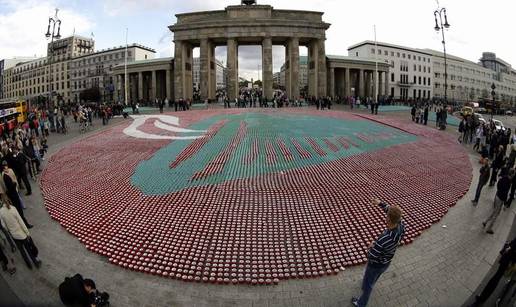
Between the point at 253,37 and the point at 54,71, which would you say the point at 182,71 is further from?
the point at 54,71

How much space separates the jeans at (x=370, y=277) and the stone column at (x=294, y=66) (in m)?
52.6

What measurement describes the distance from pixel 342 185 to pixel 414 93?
117 metres

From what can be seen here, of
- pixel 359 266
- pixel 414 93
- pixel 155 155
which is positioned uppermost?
pixel 414 93

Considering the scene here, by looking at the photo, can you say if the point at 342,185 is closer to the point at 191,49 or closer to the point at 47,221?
the point at 47,221

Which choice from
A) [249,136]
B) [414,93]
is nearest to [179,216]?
[249,136]

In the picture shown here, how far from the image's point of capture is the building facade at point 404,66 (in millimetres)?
103625

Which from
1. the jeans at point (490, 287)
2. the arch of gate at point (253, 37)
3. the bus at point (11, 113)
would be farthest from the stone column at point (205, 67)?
the jeans at point (490, 287)

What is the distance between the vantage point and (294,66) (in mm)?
56625

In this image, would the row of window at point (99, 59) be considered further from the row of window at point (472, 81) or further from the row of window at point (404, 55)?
the row of window at point (472, 81)

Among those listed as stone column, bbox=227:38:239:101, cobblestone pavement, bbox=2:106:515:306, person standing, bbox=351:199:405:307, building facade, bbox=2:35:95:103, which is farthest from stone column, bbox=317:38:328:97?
building facade, bbox=2:35:95:103

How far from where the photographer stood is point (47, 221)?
9.72 meters

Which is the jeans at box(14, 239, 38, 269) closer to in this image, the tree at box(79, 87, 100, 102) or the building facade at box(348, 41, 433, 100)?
the building facade at box(348, 41, 433, 100)

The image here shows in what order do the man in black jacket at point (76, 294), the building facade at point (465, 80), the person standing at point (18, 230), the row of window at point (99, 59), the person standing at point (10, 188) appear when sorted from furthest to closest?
the building facade at point (465, 80) → the row of window at point (99, 59) → the person standing at point (10, 188) → the person standing at point (18, 230) → the man in black jacket at point (76, 294)

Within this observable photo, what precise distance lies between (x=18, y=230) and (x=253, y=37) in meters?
54.5
